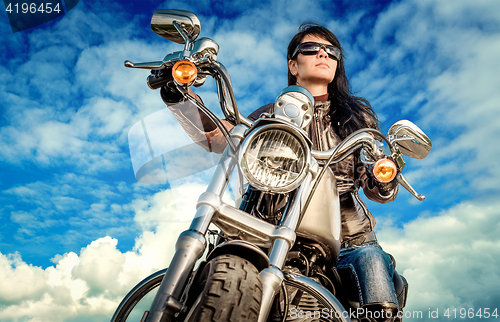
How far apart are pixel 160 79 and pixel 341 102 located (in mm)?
1934

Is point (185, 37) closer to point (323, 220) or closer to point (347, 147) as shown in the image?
point (347, 147)

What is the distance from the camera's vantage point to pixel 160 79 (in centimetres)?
174

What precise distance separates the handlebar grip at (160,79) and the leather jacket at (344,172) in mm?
75

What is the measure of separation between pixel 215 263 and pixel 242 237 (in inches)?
9.9

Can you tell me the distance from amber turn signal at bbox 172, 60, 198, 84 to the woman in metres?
0.21

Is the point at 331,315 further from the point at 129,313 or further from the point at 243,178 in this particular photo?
the point at 129,313

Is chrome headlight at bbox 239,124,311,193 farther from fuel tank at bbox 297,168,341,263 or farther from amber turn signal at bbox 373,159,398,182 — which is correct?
amber turn signal at bbox 373,159,398,182

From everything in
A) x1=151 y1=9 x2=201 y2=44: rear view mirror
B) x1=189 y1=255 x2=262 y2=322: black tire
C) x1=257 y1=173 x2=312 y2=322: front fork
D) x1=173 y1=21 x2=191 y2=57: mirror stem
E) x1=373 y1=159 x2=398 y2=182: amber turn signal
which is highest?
x1=151 y1=9 x2=201 y2=44: rear view mirror

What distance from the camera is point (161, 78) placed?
1.73 meters

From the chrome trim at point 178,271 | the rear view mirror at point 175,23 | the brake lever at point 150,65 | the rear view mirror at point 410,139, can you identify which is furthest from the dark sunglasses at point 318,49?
the chrome trim at point 178,271

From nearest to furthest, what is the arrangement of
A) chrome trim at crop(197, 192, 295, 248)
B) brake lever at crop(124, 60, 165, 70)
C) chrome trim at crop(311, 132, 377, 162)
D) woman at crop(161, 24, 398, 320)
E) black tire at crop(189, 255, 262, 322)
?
black tire at crop(189, 255, 262, 322) < chrome trim at crop(197, 192, 295, 248) < brake lever at crop(124, 60, 165, 70) < chrome trim at crop(311, 132, 377, 162) < woman at crop(161, 24, 398, 320)

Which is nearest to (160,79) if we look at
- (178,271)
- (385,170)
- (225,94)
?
(225,94)

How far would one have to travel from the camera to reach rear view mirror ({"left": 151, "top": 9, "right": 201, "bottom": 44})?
172cm

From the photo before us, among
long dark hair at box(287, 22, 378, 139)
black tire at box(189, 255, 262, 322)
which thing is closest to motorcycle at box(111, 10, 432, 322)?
black tire at box(189, 255, 262, 322)
